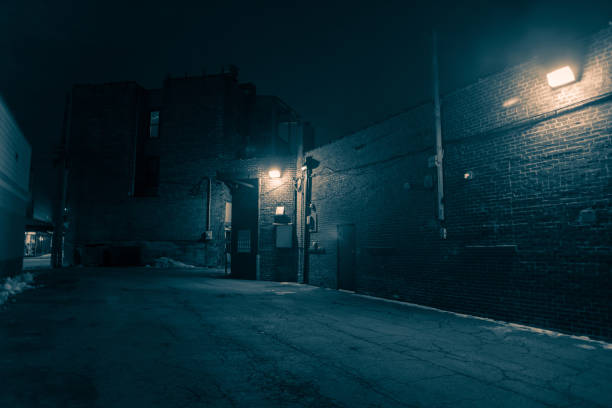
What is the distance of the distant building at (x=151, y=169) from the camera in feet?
86.4

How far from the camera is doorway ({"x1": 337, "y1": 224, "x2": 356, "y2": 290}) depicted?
13.2m

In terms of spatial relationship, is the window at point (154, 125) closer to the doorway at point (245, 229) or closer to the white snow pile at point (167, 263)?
the white snow pile at point (167, 263)

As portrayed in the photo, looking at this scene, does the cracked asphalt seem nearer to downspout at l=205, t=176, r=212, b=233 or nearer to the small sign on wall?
the small sign on wall

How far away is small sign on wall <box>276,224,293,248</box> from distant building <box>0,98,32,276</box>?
10189 mm

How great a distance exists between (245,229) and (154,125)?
15265 millimetres

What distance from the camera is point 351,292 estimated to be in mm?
13023

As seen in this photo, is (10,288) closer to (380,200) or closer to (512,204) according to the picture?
(380,200)

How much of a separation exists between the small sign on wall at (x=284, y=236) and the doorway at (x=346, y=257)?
3094 millimetres

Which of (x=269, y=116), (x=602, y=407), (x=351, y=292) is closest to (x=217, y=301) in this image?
(x=351, y=292)

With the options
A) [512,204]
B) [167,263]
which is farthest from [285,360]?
[167,263]

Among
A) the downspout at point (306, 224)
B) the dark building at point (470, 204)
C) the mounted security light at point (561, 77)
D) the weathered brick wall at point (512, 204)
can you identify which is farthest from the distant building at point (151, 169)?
the mounted security light at point (561, 77)

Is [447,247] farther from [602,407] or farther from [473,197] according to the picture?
[602,407]

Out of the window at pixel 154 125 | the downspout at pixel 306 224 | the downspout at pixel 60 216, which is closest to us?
the downspout at pixel 306 224

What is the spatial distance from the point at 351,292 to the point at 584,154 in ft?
27.0
